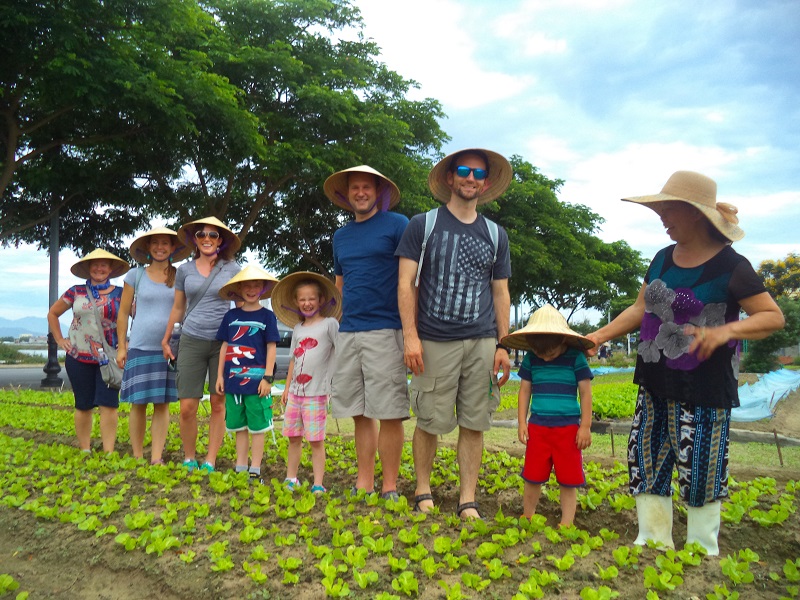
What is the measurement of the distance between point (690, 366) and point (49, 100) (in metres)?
10.9

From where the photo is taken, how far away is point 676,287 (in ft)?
11.2

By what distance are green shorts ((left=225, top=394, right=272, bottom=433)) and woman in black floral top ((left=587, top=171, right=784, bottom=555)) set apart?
9.26 feet

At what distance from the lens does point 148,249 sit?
225 inches

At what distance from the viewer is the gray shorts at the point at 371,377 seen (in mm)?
4211

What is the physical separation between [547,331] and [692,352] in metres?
0.80

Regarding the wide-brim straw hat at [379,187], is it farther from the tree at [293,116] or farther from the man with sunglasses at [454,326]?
the tree at [293,116]

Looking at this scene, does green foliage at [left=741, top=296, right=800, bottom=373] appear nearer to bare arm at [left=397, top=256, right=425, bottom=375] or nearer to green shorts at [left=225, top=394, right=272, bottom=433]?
green shorts at [left=225, top=394, right=272, bottom=433]

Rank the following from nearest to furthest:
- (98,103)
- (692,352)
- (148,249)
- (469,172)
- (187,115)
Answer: (692,352)
(469,172)
(148,249)
(98,103)
(187,115)

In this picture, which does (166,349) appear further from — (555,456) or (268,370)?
(555,456)

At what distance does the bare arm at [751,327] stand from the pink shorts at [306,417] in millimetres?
2791

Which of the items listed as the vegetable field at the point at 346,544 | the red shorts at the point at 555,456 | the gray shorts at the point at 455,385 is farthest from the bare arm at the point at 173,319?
the red shorts at the point at 555,456

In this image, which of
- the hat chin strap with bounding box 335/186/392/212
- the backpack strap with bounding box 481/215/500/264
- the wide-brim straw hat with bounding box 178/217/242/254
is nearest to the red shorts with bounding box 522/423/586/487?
the backpack strap with bounding box 481/215/500/264

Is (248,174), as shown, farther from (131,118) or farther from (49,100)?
(49,100)

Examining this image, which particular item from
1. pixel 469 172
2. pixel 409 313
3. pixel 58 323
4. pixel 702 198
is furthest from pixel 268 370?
pixel 702 198
